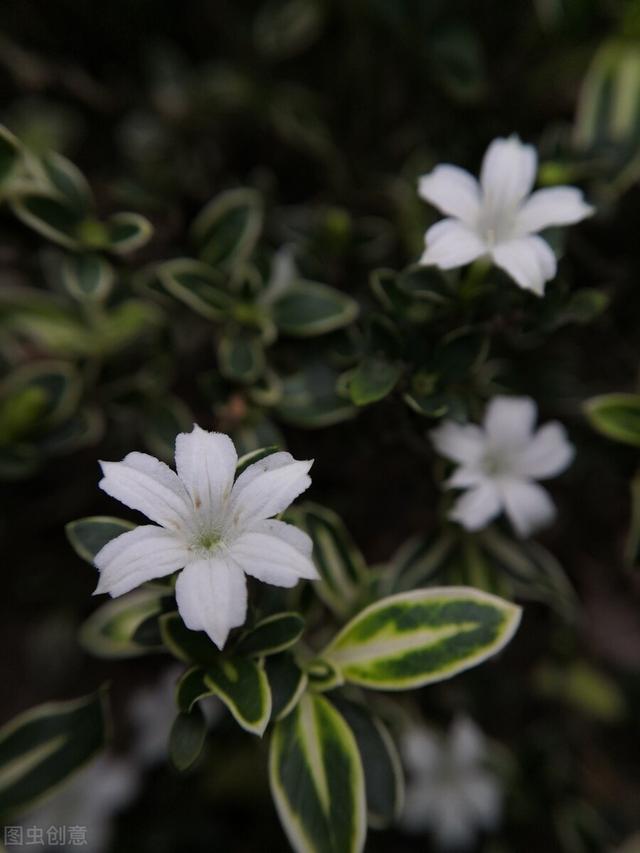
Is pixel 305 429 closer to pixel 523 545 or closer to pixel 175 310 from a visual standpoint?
pixel 175 310

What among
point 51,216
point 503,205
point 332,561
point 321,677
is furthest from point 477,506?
point 51,216

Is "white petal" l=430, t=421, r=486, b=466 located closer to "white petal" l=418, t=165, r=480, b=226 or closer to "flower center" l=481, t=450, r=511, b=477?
"flower center" l=481, t=450, r=511, b=477

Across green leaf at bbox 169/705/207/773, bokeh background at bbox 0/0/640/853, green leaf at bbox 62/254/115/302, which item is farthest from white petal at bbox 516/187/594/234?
green leaf at bbox 169/705/207/773

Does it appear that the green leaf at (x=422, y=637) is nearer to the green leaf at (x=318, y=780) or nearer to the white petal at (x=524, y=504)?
the green leaf at (x=318, y=780)

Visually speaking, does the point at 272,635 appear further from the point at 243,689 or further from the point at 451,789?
the point at 451,789

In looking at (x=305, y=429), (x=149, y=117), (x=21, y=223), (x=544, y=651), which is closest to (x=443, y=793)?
(x=544, y=651)
